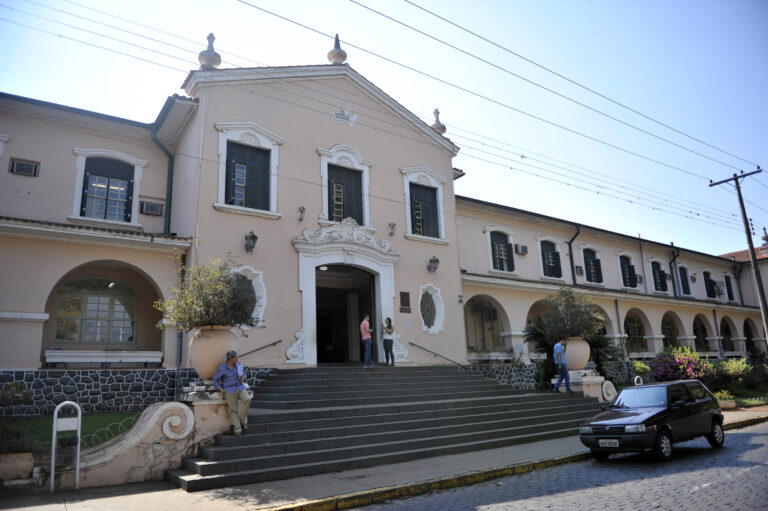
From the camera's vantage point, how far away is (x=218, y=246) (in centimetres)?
1438

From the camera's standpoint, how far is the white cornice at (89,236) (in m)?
12.2

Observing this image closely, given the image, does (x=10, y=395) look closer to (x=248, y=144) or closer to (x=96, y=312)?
(x=96, y=312)

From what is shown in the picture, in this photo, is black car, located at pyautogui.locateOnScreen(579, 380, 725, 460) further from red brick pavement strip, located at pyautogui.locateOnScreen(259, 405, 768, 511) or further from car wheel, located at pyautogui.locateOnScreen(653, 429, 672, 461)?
red brick pavement strip, located at pyautogui.locateOnScreen(259, 405, 768, 511)

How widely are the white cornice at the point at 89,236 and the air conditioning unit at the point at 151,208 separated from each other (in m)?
2.54

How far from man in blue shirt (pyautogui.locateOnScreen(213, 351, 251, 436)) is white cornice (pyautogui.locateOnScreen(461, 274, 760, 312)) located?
11447 mm

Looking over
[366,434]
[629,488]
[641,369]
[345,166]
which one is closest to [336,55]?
[345,166]

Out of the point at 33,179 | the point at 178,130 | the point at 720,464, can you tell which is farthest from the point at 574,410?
the point at 33,179

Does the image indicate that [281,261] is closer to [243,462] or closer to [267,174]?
[267,174]

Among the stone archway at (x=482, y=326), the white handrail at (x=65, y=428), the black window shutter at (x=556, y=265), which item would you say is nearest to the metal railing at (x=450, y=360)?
the stone archway at (x=482, y=326)

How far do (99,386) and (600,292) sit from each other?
66.8 feet

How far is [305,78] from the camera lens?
56.3 feet

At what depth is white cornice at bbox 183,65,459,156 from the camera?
1520 cm

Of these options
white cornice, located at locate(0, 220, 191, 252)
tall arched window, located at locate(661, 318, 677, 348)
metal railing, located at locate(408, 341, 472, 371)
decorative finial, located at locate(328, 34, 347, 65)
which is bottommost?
metal railing, located at locate(408, 341, 472, 371)

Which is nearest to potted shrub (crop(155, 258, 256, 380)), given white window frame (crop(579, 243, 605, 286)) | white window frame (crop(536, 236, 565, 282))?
white window frame (crop(536, 236, 565, 282))
